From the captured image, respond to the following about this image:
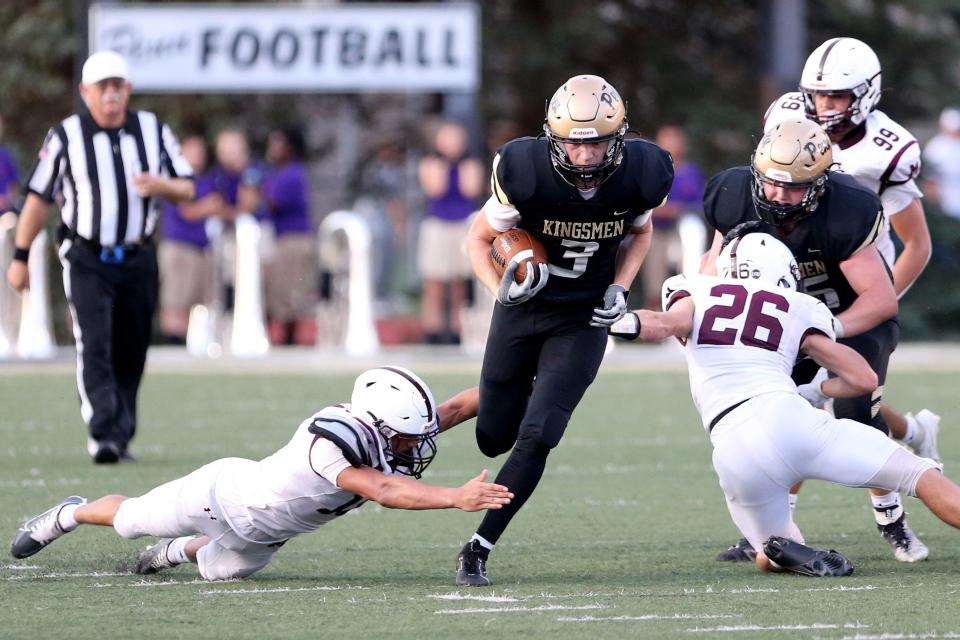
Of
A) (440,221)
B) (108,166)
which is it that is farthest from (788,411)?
(440,221)

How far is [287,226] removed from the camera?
13.8 metres

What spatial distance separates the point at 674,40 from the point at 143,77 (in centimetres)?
668

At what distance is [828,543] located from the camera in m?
6.06

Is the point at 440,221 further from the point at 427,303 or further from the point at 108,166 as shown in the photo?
the point at 108,166

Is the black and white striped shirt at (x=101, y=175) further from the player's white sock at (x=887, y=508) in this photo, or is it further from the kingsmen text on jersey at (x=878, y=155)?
the player's white sock at (x=887, y=508)

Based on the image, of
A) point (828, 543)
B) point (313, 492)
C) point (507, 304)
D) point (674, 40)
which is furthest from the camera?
point (674, 40)

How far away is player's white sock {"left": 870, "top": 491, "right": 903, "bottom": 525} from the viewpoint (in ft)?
18.9

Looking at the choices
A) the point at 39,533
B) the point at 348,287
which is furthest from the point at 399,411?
the point at 348,287

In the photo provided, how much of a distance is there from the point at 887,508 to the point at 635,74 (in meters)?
13.3

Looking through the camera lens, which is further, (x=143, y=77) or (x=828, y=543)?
(x=143, y=77)

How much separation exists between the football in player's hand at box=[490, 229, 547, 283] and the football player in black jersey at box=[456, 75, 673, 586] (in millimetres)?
26

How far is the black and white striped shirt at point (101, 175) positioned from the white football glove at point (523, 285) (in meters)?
3.36

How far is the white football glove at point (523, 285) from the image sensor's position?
5.31m

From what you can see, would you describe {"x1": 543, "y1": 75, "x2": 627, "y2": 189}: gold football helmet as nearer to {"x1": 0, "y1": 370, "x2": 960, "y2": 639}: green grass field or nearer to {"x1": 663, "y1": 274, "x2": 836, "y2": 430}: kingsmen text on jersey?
{"x1": 663, "y1": 274, "x2": 836, "y2": 430}: kingsmen text on jersey
